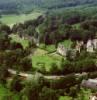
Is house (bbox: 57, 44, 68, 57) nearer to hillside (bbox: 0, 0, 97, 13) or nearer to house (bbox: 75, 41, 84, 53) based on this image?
house (bbox: 75, 41, 84, 53)

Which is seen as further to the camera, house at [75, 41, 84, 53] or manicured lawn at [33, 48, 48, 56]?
manicured lawn at [33, 48, 48, 56]

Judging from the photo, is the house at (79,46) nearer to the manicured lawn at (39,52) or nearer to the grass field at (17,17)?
the manicured lawn at (39,52)

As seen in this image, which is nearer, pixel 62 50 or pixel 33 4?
pixel 62 50

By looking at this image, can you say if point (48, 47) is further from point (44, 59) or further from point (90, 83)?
point (90, 83)

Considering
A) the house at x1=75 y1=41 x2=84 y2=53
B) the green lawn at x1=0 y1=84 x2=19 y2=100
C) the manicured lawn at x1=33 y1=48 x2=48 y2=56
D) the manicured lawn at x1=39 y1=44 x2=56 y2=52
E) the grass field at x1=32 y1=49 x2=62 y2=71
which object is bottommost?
the green lawn at x1=0 y1=84 x2=19 y2=100

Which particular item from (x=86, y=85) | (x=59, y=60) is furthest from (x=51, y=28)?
(x=86, y=85)

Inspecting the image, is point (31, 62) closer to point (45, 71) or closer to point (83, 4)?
point (45, 71)

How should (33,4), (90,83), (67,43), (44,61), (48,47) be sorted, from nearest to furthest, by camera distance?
(90,83)
(44,61)
(48,47)
(67,43)
(33,4)

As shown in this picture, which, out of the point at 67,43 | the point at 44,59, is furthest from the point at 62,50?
the point at 67,43

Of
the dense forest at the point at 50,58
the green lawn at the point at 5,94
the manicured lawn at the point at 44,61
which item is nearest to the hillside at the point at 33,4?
the dense forest at the point at 50,58

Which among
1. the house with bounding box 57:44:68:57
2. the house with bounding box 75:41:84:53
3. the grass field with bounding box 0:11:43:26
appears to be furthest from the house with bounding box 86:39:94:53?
the grass field with bounding box 0:11:43:26

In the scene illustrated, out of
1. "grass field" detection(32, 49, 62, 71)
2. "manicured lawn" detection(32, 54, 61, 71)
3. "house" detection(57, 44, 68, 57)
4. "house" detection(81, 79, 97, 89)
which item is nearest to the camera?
"house" detection(81, 79, 97, 89)
